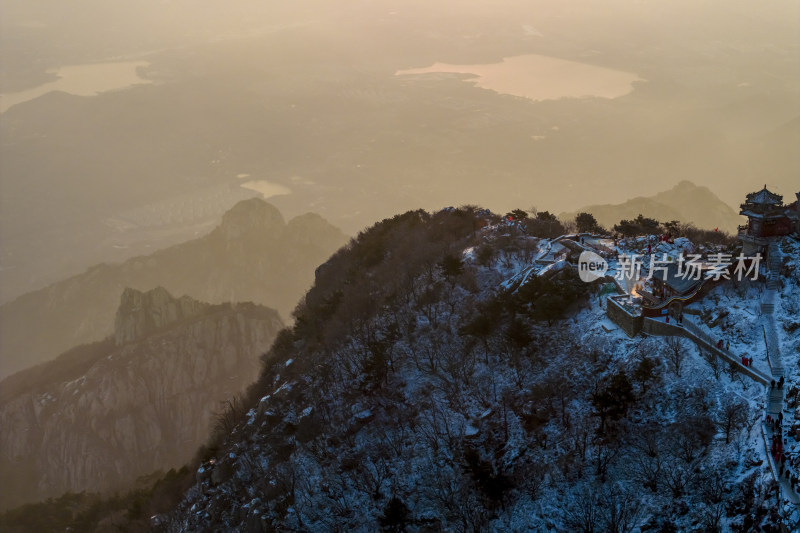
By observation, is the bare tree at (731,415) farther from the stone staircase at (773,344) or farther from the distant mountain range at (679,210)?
the distant mountain range at (679,210)

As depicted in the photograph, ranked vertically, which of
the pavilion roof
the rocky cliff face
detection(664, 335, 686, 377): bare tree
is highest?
the pavilion roof

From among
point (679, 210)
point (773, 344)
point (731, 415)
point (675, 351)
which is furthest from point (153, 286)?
point (731, 415)

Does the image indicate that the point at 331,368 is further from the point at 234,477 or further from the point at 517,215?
the point at 517,215

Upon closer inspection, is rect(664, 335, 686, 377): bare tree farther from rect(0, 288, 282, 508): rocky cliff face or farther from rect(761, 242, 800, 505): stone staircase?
rect(0, 288, 282, 508): rocky cliff face

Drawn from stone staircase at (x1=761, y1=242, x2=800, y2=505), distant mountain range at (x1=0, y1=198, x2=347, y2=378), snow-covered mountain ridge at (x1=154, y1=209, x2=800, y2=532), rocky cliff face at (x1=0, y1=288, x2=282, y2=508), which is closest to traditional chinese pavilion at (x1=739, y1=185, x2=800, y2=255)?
stone staircase at (x1=761, y1=242, x2=800, y2=505)

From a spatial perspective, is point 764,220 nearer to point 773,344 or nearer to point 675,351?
point 773,344

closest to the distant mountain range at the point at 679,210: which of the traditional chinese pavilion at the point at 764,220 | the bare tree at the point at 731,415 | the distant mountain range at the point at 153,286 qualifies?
the distant mountain range at the point at 153,286
